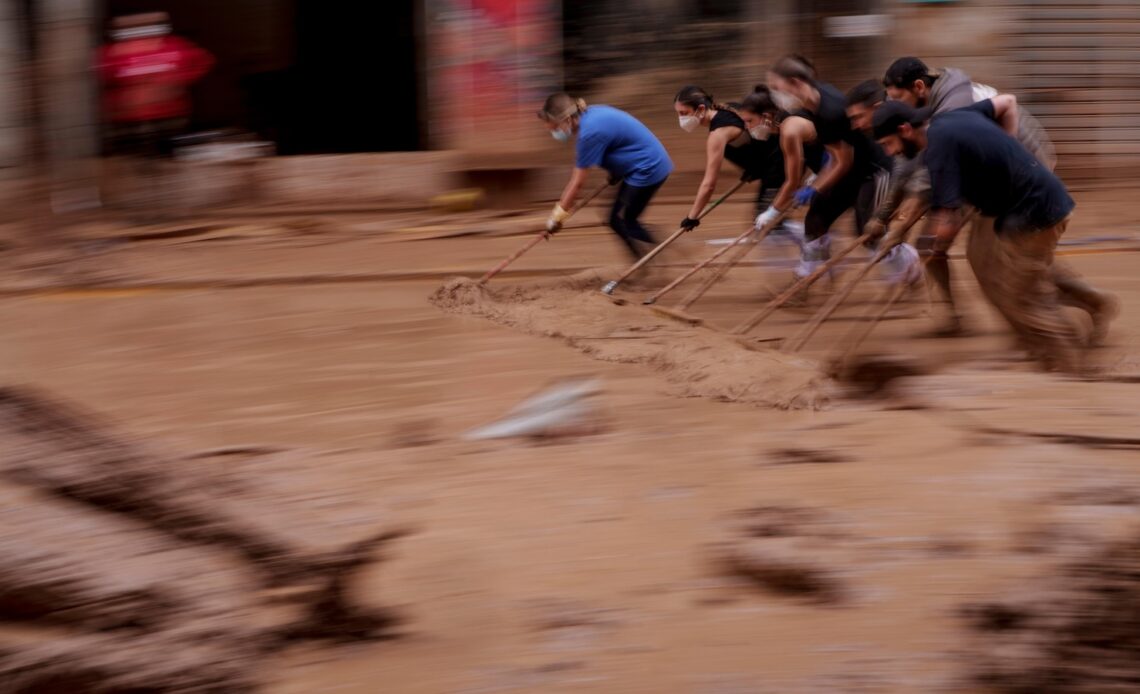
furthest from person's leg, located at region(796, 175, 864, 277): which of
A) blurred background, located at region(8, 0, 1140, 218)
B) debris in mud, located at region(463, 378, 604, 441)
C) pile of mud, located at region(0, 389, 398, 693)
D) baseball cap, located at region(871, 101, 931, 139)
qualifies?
pile of mud, located at region(0, 389, 398, 693)

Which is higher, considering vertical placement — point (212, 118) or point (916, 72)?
point (916, 72)

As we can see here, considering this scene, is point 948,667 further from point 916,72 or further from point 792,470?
point 916,72

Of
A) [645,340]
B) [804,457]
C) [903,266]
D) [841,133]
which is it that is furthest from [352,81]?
[804,457]

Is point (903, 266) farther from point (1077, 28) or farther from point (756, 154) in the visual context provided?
point (1077, 28)

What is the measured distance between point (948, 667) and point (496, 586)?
123 cm

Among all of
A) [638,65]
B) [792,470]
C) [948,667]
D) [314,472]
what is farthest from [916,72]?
[638,65]

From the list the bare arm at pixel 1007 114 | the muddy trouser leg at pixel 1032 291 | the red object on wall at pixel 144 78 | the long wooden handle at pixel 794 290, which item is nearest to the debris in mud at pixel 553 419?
the long wooden handle at pixel 794 290

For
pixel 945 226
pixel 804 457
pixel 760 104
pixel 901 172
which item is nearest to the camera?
pixel 804 457

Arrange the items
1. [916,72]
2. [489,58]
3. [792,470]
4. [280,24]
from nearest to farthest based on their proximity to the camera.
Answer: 1. [792,470]
2. [916,72]
3. [489,58]
4. [280,24]

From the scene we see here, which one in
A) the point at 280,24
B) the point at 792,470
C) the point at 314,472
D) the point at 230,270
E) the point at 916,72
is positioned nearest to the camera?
the point at 792,470

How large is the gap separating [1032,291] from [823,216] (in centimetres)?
176

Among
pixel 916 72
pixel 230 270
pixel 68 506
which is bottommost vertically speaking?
pixel 230 270

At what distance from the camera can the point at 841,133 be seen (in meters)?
7.23

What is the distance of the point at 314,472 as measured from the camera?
16.0 ft
